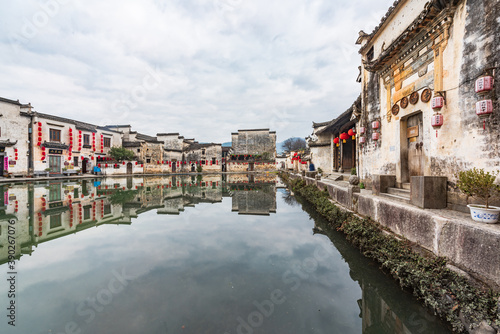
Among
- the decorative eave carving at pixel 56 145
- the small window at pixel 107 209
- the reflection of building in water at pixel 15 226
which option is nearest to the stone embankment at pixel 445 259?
the reflection of building in water at pixel 15 226

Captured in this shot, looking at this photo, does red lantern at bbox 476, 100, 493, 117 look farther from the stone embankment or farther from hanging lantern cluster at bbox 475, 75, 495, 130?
the stone embankment

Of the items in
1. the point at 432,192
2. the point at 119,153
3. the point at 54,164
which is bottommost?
the point at 432,192

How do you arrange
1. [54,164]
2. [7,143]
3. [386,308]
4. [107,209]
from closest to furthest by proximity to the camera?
1. [386,308]
2. [107,209]
3. [7,143]
4. [54,164]

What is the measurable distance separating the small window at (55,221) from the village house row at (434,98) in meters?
8.74

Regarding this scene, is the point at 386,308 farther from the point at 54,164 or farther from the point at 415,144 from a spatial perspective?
the point at 54,164

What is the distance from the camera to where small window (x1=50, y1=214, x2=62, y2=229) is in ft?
19.5

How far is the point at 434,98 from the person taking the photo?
178 inches

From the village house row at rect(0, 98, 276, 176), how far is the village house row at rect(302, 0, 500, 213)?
27969mm

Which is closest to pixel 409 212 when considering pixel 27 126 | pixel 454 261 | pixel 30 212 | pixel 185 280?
pixel 454 261

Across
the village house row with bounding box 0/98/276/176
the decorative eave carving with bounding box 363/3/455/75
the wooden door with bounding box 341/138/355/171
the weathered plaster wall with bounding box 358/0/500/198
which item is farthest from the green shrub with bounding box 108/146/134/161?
the weathered plaster wall with bounding box 358/0/500/198

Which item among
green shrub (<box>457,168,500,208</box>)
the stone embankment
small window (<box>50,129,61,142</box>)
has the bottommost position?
the stone embankment

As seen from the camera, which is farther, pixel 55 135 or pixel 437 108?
pixel 55 135

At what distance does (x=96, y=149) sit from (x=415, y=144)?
32853mm

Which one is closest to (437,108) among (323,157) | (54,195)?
(323,157)
